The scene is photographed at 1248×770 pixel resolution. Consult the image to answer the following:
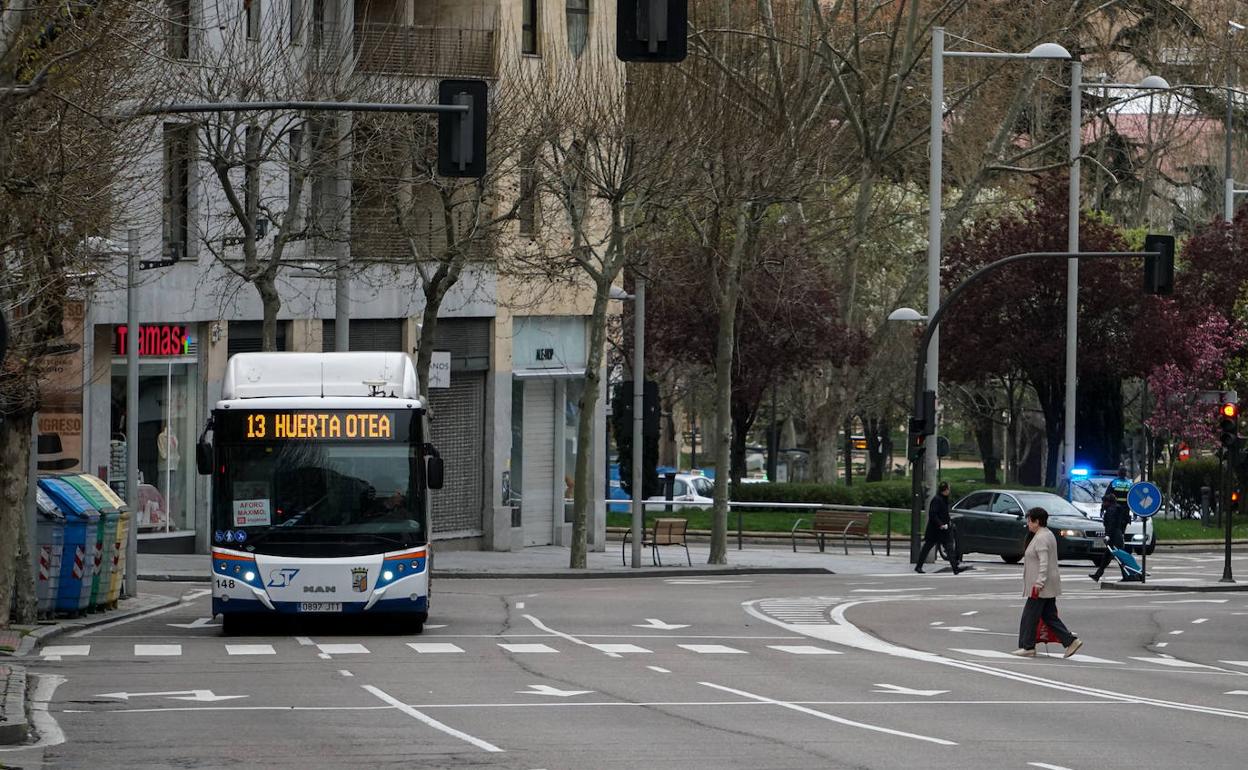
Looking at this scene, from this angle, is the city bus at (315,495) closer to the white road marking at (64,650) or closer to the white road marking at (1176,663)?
the white road marking at (64,650)

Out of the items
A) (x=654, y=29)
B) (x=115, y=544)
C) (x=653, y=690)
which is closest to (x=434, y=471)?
(x=115, y=544)

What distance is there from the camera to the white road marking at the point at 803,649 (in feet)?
75.2

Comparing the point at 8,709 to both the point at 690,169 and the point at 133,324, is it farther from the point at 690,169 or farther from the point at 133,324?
the point at 690,169

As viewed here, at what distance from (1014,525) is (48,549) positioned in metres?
22.7

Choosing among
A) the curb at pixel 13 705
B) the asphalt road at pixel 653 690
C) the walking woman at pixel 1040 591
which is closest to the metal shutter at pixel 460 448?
the asphalt road at pixel 653 690

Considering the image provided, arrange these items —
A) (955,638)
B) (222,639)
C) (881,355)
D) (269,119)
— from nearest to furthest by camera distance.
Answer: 1. (222,639)
2. (955,638)
3. (269,119)
4. (881,355)

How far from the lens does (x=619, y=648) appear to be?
909 inches

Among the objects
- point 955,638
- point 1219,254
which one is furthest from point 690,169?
point 1219,254

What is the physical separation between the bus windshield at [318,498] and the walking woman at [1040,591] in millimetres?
6221

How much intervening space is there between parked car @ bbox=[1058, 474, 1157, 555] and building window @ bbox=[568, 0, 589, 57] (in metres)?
13.3

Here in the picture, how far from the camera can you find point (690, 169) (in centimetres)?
3828

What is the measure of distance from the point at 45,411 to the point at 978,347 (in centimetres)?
A: 3141

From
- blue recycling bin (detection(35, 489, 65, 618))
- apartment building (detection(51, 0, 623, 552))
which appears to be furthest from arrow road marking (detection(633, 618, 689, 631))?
apartment building (detection(51, 0, 623, 552))

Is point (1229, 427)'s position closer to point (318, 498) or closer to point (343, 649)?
point (318, 498)
